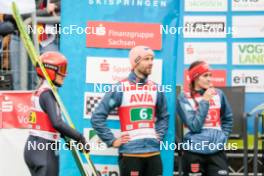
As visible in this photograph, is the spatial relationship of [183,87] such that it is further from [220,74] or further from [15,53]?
[15,53]

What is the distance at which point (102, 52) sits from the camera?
780cm

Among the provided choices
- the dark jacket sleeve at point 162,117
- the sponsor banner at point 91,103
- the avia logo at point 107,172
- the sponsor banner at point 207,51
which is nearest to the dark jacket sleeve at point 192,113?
the dark jacket sleeve at point 162,117

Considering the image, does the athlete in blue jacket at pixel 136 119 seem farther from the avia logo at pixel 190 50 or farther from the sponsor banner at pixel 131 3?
the avia logo at pixel 190 50

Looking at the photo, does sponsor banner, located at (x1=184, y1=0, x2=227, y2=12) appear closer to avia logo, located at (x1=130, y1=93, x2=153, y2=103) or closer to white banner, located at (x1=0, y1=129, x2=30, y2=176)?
avia logo, located at (x1=130, y1=93, x2=153, y2=103)

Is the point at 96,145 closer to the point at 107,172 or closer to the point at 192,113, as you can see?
the point at 107,172

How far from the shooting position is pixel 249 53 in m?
9.36

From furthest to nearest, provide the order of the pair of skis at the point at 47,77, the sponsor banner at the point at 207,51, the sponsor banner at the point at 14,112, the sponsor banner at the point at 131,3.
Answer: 1. the sponsor banner at the point at 207,51
2. the sponsor banner at the point at 14,112
3. the sponsor banner at the point at 131,3
4. the pair of skis at the point at 47,77

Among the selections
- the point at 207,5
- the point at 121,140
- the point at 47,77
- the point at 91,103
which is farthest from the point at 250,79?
the point at 47,77

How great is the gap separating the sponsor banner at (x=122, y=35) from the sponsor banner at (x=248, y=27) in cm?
195

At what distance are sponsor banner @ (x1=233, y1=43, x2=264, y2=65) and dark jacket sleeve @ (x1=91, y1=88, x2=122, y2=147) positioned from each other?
259 cm

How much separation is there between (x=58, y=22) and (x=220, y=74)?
2.25 m

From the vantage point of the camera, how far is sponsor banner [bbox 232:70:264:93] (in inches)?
368

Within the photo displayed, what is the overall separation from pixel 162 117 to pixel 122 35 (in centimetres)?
100

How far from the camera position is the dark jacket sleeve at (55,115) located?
673 centimetres
